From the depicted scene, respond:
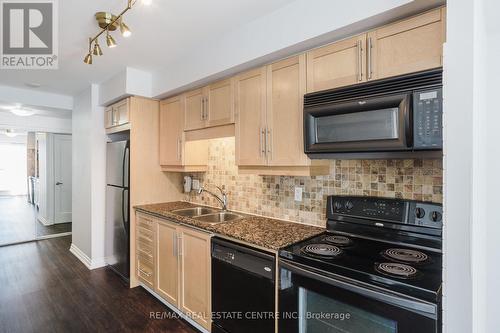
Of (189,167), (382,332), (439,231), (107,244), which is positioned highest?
(189,167)

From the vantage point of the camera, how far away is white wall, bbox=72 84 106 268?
12.0ft

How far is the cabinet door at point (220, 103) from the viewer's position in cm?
238

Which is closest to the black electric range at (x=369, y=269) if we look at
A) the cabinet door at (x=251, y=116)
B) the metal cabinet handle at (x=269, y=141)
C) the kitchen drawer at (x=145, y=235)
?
the metal cabinet handle at (x=269, y=141)

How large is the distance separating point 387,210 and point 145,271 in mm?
2538

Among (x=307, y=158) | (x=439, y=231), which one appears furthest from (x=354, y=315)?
(x=307, y=158)

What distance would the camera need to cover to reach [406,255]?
4.79 ft

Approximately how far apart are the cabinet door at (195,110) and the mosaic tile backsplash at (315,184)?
0.36 metres

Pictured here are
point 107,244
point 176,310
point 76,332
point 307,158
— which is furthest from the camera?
point 107,244

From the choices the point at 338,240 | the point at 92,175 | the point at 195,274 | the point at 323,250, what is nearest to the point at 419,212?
the point at 338,240

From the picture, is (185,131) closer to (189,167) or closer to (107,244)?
(189,167)

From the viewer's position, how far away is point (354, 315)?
130cm

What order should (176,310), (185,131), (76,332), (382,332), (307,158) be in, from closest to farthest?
1. (382,332)
2. (307,158)
3. (76,332)
4. (176,310)
5. (185,131)

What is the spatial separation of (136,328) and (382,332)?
2028 mm

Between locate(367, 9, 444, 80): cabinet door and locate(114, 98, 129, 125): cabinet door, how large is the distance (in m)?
2.67
